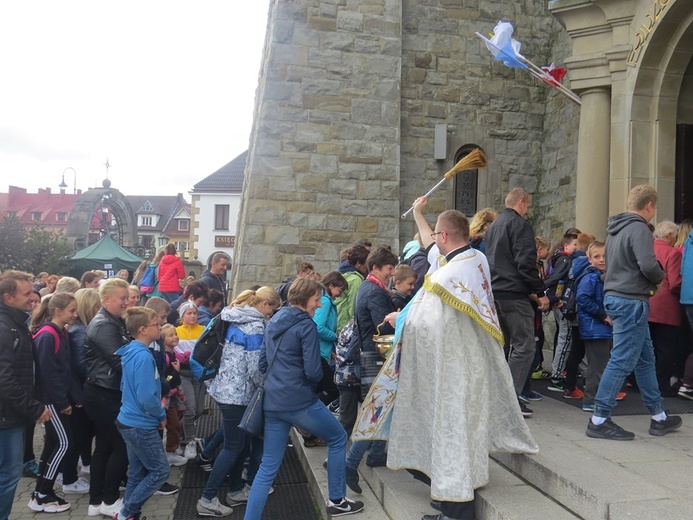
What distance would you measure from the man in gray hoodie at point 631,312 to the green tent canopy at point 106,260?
18550 mm

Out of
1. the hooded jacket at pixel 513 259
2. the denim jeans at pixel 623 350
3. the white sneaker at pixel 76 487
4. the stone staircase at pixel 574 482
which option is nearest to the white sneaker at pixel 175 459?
the white sneaker at pixel 76 487

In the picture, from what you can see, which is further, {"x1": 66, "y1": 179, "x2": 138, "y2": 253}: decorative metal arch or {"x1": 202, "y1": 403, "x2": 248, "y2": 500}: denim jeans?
{"x1": 66, "y1": 179, "x2": 138, "y2": 253}: decorative metal arch

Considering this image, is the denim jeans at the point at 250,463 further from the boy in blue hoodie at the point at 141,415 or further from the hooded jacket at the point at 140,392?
the hooded jacket at the point at 140,392

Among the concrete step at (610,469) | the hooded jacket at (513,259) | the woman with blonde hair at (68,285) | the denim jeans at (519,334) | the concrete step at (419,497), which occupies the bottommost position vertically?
the concrete step at (419,497)

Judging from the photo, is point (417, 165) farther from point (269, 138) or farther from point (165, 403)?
point (165, 403)

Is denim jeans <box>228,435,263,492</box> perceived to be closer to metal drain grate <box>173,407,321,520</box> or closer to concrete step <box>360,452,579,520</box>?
metal drain grate <box>173,407,321,520</box>

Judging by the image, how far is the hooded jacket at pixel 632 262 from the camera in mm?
4633

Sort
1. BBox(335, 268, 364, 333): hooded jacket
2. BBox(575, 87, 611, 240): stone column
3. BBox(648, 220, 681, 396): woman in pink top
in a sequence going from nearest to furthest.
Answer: BBox(648, 220, 681, 396): woman in pink top < BBox(335, 268, 364, 333): hooded jacket < BBox(575, 87, 611, 240): stone column

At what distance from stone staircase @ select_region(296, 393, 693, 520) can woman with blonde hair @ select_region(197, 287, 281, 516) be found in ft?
2.58

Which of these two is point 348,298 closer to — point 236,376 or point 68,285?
point 236,376

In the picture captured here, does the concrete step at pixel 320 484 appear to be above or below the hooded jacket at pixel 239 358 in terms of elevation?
below

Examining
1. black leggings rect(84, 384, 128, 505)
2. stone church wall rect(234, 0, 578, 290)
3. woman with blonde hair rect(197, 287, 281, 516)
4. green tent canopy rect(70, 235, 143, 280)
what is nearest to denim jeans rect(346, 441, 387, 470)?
woman with blonde hair rect(197, 287, 281, 516)

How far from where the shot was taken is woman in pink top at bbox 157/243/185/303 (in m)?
11.0

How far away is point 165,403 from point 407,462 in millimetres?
2623
